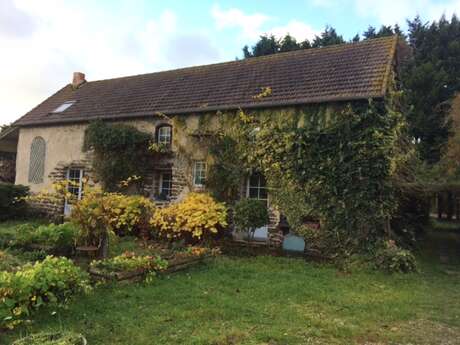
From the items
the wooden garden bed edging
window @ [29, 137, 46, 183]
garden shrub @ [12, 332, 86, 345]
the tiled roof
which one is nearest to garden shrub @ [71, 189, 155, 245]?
the wooden garden bed edging

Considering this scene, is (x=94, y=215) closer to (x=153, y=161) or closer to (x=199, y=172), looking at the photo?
(x=199, y=172)

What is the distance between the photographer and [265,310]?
5.13 metres

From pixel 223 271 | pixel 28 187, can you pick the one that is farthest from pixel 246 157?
pixel 28 187

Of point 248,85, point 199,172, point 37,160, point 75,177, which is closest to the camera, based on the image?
point 199,172

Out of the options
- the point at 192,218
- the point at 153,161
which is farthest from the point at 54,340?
the point at 153,161

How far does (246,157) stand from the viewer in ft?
35.3

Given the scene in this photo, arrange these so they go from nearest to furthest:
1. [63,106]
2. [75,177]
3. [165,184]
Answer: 1. [165,184]
2. [75,177]
3. [63,106]

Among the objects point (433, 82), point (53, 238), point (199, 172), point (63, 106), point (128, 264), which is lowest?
point (128, 264)

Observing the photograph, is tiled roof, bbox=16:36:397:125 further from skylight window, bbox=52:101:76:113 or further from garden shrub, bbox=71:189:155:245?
garden shrub, bbox=71:189:155:245

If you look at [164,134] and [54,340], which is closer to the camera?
[54,340]

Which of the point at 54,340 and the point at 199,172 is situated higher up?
the point at 199,172

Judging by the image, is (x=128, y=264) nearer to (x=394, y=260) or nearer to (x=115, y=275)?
(x=115, y=275)

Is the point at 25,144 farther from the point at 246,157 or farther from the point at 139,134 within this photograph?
the point at 246,157

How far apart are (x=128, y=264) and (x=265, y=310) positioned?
2504mm
